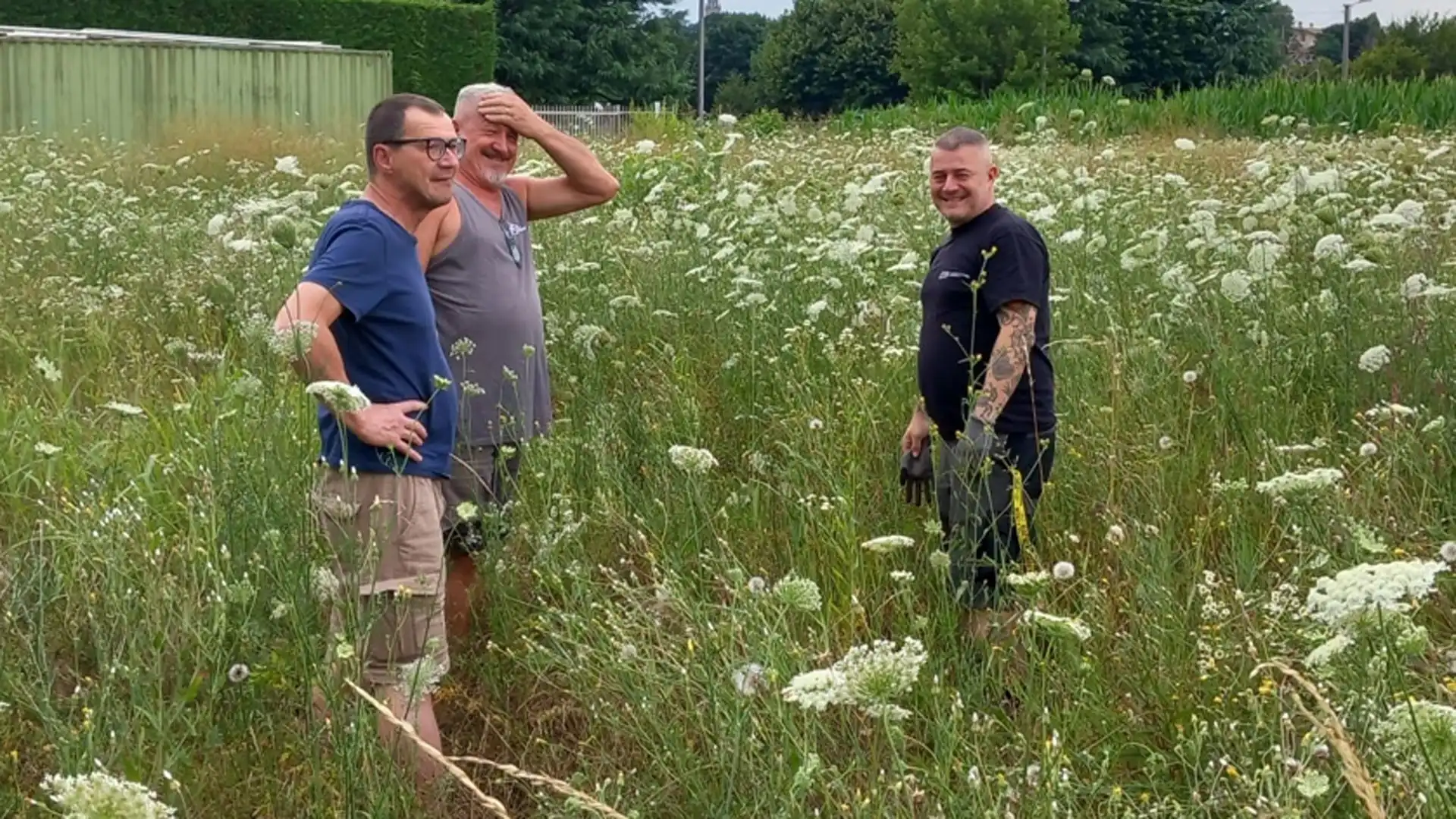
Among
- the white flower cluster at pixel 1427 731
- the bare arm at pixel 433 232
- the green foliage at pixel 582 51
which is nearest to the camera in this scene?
the white flower cluster at pixel 1427 731

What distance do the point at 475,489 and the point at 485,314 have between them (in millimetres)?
458

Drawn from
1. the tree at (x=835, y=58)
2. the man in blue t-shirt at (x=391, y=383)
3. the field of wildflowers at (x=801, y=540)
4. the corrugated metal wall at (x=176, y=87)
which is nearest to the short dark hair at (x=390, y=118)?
the man in blue t-shirt at (x=391, y=383)

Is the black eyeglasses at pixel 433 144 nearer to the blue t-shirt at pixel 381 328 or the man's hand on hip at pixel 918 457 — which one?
the blue t-shirt at pixel 381 328

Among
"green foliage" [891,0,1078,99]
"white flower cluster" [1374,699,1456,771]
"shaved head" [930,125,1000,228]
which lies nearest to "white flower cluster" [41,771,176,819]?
"white flower cluster" [1374,699,1456,771]

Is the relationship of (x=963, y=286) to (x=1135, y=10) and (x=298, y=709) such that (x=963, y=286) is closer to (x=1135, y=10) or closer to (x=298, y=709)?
(x=298, y=709)

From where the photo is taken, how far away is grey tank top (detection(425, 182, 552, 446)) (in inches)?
147

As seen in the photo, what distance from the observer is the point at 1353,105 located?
632 inches

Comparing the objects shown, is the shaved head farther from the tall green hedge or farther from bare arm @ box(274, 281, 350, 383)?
the tall green hedge

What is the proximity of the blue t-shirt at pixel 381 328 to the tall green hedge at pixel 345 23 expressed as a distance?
25.1 m

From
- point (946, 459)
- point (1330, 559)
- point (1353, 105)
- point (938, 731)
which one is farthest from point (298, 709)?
point (1353, 105)

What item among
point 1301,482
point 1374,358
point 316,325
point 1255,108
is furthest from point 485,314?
point 1255,108

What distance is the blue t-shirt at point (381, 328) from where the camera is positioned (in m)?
3.09

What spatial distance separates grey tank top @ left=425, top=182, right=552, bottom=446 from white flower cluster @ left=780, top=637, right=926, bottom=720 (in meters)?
1.91

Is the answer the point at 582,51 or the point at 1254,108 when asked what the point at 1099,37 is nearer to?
the point at 582,51
